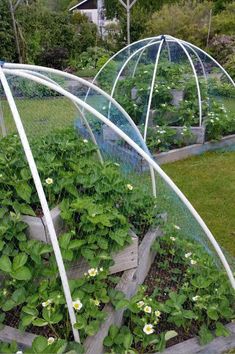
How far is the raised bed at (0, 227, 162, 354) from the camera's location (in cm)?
199

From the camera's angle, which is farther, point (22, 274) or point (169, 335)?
point (169, 335)

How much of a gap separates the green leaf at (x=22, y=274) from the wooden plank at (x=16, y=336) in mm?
301

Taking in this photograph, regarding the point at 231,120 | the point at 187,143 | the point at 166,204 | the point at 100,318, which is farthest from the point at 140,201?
the point at 231,120

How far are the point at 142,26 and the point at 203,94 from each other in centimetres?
1079

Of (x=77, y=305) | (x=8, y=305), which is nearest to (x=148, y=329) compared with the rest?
(x=77, y=305)

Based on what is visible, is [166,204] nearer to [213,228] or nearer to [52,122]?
[213,228]

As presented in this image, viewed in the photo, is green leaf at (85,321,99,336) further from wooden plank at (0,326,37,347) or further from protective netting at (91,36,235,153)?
protective netting at (91,36,235,153)

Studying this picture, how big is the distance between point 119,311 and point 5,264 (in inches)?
27.6

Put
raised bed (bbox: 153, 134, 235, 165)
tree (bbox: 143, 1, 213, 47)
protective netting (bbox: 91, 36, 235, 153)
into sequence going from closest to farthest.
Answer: raised bed (bbox: 153, 134, 235, 165), protective netting (bbox: 91, 36, 235, 153), tree (bbox: 143, 1, 213, 47)

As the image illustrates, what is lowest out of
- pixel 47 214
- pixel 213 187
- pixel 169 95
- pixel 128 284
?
pixel 213 187

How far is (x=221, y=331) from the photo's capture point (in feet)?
7.27

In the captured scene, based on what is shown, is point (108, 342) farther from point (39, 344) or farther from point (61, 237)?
point (61, 237)

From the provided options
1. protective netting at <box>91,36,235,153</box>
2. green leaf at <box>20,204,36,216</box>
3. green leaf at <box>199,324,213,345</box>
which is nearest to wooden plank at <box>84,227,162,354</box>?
green leaf at <box>199,324,213,345</box>

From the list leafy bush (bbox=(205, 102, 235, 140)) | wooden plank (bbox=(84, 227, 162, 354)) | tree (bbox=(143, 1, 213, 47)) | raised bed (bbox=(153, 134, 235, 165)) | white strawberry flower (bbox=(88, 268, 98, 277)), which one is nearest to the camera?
wooden plank (bbox=(84, 227, 162, 354))
